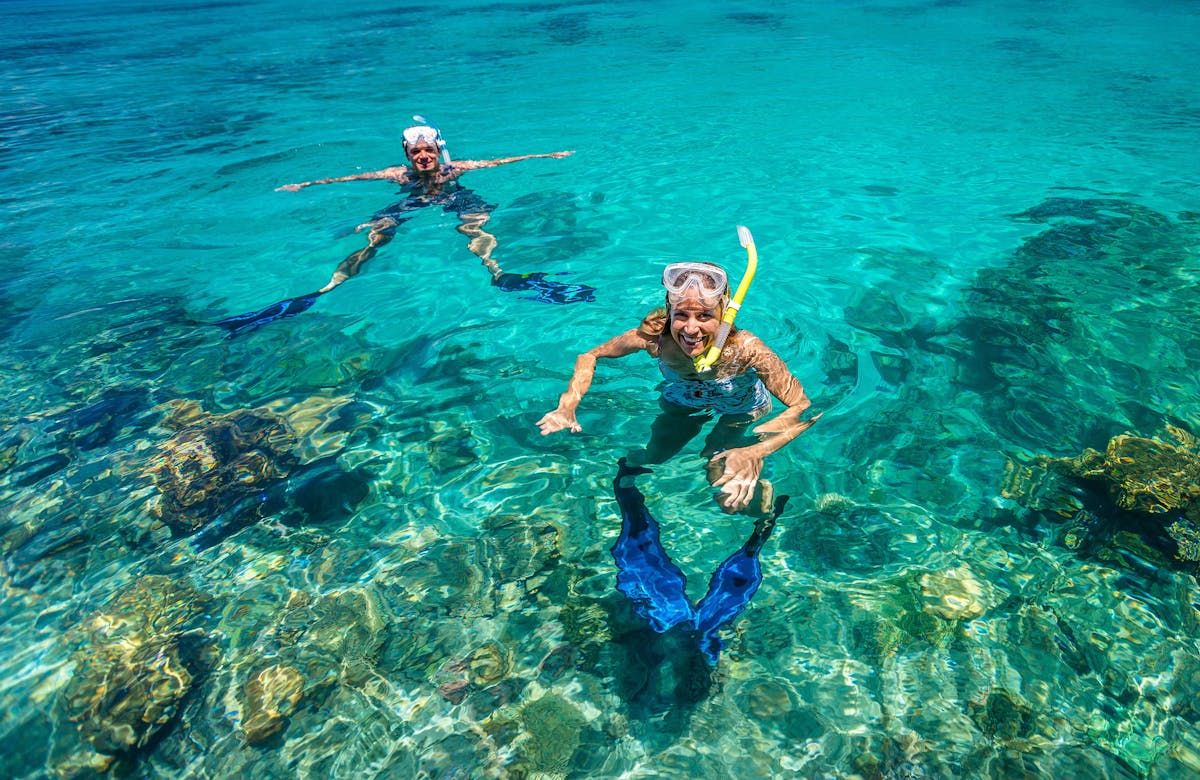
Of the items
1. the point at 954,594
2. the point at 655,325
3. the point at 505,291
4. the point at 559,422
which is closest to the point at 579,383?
the point at 559,422

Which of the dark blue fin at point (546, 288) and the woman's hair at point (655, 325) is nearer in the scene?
the woman's hair at point (655, 325)

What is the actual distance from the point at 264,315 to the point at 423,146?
276cm

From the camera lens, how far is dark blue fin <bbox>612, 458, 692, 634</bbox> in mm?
3863

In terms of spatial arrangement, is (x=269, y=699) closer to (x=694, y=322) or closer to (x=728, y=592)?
(x=728, y=592)

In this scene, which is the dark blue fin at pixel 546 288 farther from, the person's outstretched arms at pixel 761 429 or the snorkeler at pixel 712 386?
the person's outstretched arms at pixel 761 429

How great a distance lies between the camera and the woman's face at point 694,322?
3.89 meters

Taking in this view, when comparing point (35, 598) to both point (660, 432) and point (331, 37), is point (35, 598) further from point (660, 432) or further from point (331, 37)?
point (331, 37)

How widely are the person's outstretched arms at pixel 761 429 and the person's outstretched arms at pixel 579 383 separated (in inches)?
25.7

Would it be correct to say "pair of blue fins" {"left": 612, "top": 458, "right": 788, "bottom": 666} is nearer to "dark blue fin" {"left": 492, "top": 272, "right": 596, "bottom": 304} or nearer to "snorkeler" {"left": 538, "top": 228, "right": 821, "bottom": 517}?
"snorkeler" {"left": 538, "top": 228, "right": 821, "bottom": 517}

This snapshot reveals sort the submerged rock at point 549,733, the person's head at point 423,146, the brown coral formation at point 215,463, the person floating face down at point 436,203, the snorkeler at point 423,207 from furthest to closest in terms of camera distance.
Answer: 1. the person's head at point 423,146
2. the person floating face down at point 436,203
3. the snorkeler at point 423,207
4. the brown coral formation at point 215,463
5. the submerged rock at point 549,733

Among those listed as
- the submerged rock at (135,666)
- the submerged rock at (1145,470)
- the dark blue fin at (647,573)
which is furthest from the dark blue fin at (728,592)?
the submerged rock at (135,666)

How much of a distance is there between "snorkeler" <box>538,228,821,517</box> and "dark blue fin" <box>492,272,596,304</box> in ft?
7.80

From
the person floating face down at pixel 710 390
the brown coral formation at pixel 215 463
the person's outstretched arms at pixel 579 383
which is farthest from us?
the brown coral formation at pixel 215 463

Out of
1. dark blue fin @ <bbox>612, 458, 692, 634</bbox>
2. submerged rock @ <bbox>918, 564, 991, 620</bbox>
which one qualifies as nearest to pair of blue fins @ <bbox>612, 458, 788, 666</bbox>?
dark blue fin @ <bbox>612, 458, 692, 634</bbox>
